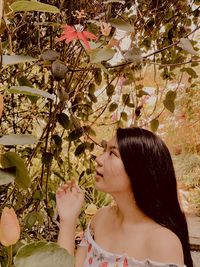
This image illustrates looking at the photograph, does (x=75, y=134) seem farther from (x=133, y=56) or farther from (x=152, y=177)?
(x=133, y=56)

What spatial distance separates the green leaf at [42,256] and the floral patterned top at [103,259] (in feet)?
2.83

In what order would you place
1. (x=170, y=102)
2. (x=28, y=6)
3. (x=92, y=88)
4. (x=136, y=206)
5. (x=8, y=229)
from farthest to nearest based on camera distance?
(x=92, y=88)
(x=170, y=102)
(x=136, y=206)
(x=28, y=6)
(x=8, y=229)

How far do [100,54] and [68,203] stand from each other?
0.60 meters

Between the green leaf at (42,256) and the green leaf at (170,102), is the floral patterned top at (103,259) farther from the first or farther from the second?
the green leaf at (42,256)

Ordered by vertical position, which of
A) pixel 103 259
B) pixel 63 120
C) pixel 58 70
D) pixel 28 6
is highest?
pixel 28 6

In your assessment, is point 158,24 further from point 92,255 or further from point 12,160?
point 12,160

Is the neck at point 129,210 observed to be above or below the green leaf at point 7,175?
below

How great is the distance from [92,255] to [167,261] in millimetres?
275

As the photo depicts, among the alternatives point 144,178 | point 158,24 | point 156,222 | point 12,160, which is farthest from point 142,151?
point 12,160

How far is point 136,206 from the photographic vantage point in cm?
131

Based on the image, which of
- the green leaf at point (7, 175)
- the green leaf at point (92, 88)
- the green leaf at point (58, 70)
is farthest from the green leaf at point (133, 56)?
the green leaf at point (7, 175)

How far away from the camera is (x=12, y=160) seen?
0.45m

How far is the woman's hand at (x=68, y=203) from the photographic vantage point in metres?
1.32

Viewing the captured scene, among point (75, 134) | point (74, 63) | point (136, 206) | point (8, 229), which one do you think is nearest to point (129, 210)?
point (136, 206)
